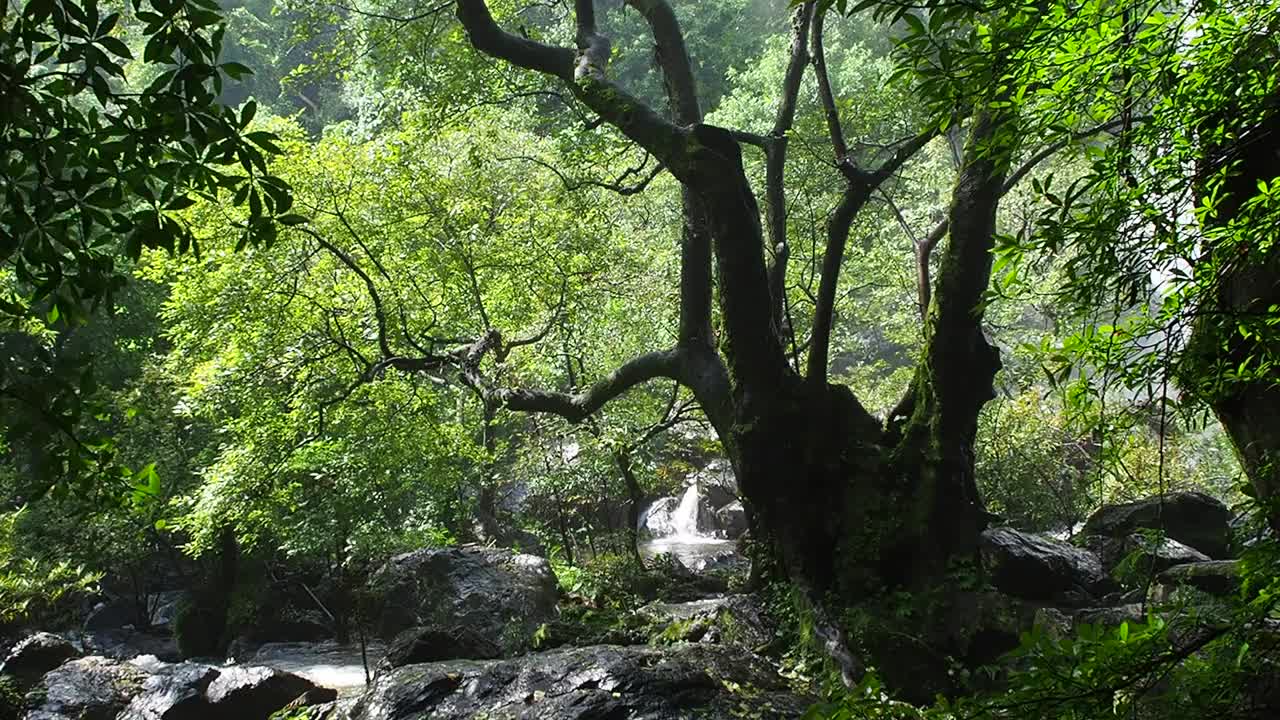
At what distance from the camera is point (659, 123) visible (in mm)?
7980

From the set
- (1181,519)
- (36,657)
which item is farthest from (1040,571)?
(36,657)

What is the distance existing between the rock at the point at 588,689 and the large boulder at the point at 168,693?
2.70m

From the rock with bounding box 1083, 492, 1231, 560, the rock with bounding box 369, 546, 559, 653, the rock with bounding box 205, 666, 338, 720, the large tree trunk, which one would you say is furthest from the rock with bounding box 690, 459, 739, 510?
the large tree trunk

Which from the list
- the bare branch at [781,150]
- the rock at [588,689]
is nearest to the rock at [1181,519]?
the bare branch at [781,150]

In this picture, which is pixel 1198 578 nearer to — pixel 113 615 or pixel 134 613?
pixel 134 613

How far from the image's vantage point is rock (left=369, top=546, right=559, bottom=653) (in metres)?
10.5

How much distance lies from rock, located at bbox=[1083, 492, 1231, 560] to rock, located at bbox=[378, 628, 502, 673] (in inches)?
393

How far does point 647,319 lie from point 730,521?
6.67m

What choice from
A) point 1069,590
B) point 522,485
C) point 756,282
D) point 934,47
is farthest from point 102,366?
point 934,47

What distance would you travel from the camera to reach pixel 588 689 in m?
5.85

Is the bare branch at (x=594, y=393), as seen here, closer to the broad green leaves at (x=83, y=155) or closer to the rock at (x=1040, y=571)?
the rock at (x=1040, y=571)

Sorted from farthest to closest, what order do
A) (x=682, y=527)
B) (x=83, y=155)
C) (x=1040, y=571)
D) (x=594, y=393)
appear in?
1. (x=682, y=527)
2. (x=1040, y=571)
3. (x=594, y=393)
4. (x=83, y=155)

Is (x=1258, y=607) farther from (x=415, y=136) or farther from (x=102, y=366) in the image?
(x=102, y=366)

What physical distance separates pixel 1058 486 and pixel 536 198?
34.3 ft
